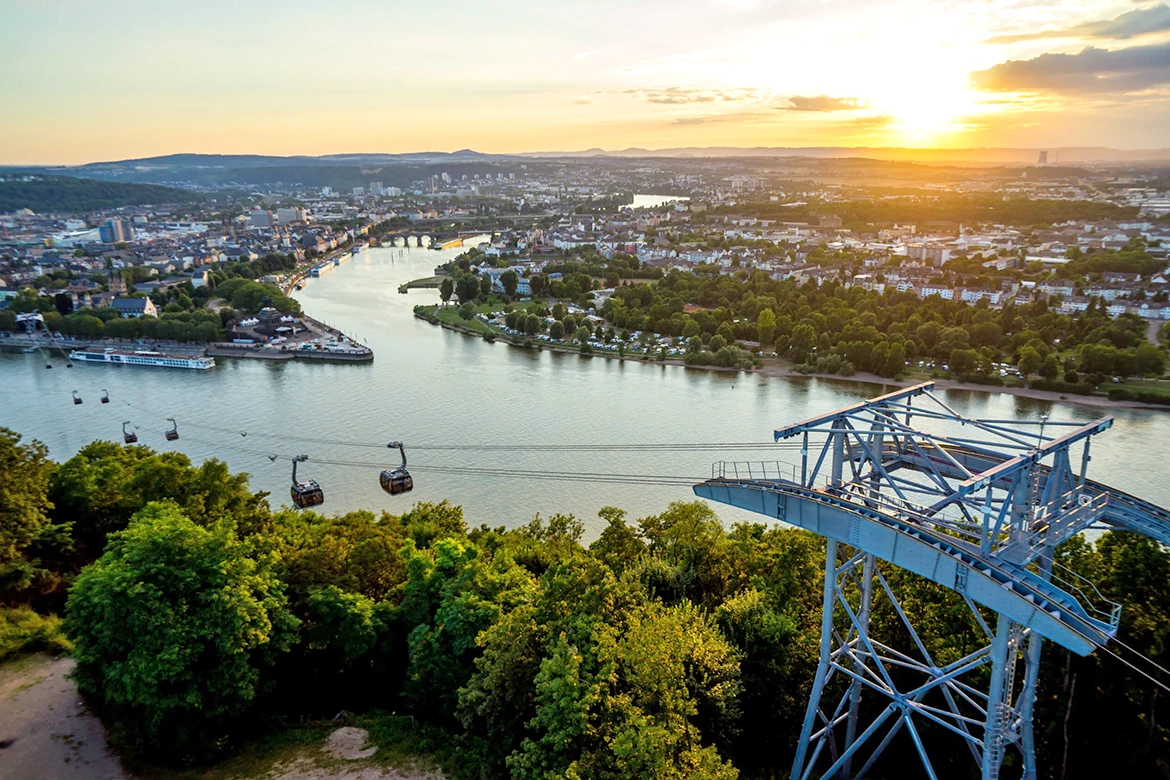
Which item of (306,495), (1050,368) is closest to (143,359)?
(306,495)

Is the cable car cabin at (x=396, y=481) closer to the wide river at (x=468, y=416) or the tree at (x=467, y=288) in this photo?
the wide river at (x=468, y=416)

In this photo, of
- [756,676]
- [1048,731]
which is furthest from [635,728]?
[1048,731]

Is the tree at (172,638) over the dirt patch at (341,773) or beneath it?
over

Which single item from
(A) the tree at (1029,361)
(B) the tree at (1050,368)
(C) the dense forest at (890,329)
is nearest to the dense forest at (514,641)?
(C) the dense forest at (890,329)

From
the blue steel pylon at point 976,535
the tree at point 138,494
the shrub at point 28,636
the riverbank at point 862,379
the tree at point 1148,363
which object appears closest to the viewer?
the blue steel pylon at point 976,535

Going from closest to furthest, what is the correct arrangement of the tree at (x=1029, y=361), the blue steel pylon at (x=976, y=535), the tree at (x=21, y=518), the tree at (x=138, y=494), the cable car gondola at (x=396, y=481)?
the blue steel pylon at (x=976, y=535) < the tree at (x=21, y=518) < the tree at (x=138, y=494) < the cable car gondola at (x=396, y=481) < the tree at (x=1029, y=361)

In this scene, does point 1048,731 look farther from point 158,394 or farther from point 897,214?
point 897,214
